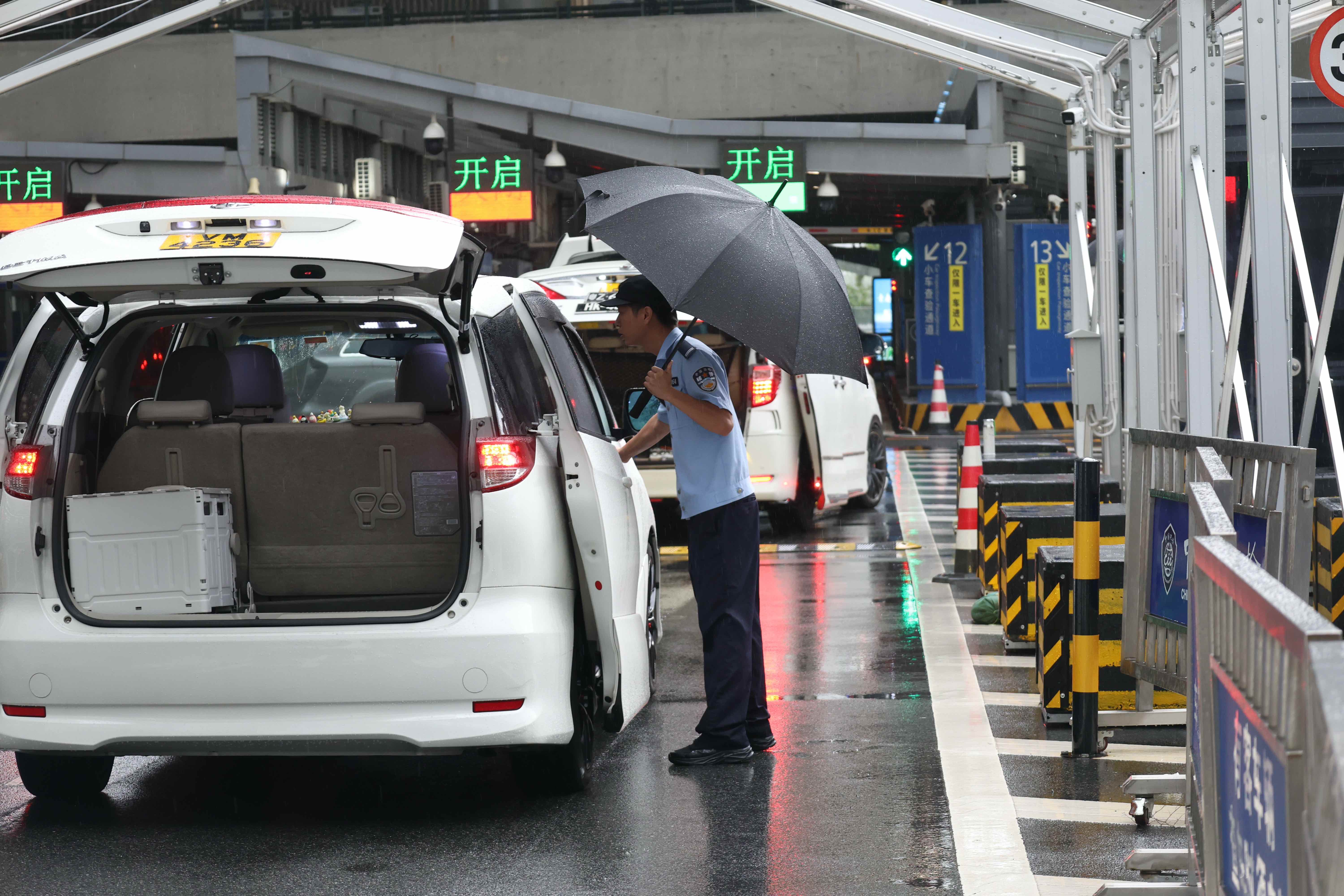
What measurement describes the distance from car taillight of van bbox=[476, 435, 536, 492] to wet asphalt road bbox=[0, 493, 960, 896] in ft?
3.74

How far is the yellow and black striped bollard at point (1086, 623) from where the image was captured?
5.93 m

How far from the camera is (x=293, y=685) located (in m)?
5.01

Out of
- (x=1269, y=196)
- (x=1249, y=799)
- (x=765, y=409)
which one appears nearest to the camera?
(x=1249, y=799)

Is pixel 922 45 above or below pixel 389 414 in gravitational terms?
above

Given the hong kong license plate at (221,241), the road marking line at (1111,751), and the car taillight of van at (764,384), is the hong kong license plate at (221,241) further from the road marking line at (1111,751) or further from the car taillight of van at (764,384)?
the car taillight of van at (764,384)

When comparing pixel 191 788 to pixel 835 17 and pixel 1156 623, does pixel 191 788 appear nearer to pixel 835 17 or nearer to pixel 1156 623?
pixel 1156 623

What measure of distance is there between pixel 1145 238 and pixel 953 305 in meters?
18.6

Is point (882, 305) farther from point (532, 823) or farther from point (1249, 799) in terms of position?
point (1249, 799)

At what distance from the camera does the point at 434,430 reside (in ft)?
18.3

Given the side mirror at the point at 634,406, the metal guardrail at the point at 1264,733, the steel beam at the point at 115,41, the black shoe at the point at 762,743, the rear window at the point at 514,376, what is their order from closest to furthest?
the metal guardrail at the point at 1264,733, the rear window at the point at 514,376, the black shoe at the point at 762,743, the side mirror at the point at 634,406, the steel beam at the point at 115,41

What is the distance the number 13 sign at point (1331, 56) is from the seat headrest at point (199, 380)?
430 centimetres

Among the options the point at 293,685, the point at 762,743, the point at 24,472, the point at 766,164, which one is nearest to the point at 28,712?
the point at 24,472

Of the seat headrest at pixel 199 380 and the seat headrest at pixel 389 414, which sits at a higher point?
the seat headrest at pixel 199 380

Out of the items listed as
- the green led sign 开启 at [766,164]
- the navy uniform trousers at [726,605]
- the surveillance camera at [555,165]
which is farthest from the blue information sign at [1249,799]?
the surveillance camera at [555,165]
